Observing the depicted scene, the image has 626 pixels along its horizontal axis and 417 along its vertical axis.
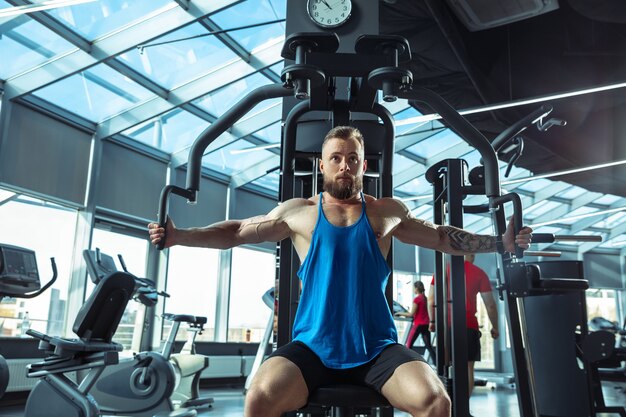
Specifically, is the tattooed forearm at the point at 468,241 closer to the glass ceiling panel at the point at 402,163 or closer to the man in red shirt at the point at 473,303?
the man in red shirt at the point at 473,303

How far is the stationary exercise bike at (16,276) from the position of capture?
3.26m

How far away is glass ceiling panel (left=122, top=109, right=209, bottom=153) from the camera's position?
701cm

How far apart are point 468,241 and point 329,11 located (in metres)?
1.22

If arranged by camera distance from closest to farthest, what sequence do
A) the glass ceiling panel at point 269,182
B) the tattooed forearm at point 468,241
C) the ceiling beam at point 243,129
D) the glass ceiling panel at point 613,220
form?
the tattooed forearm at point 468,241, the ceiling beam at point 243,129, the glass ceiling panel at point 269,182, the glass ceiling panel at point 613,220

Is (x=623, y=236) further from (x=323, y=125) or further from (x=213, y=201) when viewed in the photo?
(x=323, y=125)

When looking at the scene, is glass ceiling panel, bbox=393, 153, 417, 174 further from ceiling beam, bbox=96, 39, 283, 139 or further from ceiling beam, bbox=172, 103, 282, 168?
ceiling beam, bbox=96, 39, 283, 139

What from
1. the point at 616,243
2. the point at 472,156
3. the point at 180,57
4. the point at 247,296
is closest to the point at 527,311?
the point at 180,57

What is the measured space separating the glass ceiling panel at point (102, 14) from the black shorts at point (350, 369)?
4548 millimetres

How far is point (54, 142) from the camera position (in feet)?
19.4

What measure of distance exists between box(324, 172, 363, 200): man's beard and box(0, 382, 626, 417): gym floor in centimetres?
331

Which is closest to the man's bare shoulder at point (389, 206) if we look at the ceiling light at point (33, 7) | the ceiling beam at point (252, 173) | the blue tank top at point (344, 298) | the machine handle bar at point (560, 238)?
the blue tank top at point (344, 298)

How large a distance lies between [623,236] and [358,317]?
13.2 metres

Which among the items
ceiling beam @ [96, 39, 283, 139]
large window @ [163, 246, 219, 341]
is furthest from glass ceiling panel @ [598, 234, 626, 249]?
ceiling beam @ [96, 39, 283, 139]

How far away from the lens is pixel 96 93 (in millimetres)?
6219
